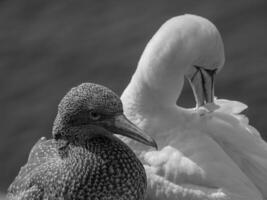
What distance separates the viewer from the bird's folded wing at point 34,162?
3.61 m

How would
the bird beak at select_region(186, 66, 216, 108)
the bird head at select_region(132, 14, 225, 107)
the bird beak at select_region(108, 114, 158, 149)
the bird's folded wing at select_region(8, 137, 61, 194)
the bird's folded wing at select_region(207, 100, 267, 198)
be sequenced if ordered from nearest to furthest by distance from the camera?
the bird beak at select_region(108, 114, 158, 149), the bird's folded wing at select_region(8, 137, 61, 194), the bird head at select_region(132, 14, 225, 107), the bird beak at select_region(186, 66, 216, 108), the bird's folded wing at select_region(207, 100, 267, 198)

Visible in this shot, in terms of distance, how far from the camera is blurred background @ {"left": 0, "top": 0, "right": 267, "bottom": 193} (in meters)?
5.58

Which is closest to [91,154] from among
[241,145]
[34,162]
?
[34,162]

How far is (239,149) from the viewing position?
4227mm

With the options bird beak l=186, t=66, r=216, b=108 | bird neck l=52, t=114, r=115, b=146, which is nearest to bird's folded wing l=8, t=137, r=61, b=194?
bird neck l=52, t=114, r=115, b=146

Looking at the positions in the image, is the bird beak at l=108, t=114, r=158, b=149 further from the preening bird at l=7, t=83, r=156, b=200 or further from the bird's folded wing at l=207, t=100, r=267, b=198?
the bird's folded wing at l=207, t=100, r=267, b=198

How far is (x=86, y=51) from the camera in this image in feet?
19.9

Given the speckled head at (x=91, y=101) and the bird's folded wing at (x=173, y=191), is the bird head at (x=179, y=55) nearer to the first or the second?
the bird's folded wing at (x=173, y=191)

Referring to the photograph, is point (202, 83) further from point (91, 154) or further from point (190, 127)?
point (91, 154)

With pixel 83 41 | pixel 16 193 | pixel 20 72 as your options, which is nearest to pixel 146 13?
pixel 83 41

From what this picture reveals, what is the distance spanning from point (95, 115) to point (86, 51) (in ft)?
9.45

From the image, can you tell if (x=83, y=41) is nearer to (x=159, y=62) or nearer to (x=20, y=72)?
(x=20, y=72)

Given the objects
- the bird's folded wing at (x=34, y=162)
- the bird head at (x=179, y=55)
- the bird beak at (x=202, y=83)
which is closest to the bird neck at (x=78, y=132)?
the bird's folded wing at (x=34, y=162)

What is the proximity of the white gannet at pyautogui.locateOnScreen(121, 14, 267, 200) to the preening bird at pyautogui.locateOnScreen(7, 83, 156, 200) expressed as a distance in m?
0.55
